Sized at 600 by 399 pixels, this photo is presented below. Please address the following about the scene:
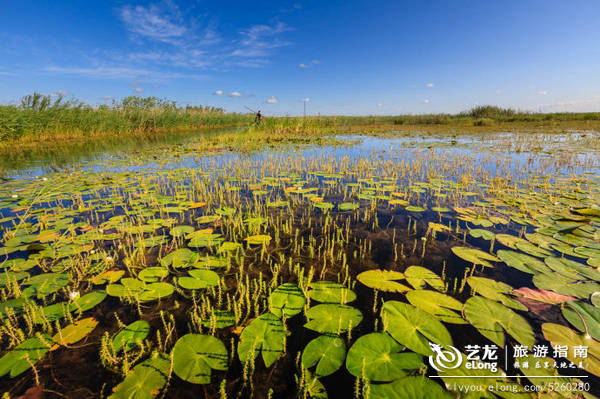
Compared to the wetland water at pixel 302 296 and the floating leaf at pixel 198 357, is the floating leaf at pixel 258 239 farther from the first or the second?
the floating leaf at pixel 198 357

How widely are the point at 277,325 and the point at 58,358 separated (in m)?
1.36

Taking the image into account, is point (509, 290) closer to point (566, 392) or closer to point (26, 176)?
point (566, 392)

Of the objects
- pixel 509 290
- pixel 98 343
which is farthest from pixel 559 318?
pixel 98 343

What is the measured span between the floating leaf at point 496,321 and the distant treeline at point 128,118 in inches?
695

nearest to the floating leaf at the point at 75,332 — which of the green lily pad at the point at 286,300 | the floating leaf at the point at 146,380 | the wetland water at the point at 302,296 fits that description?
the wetland water at the point at 302,296

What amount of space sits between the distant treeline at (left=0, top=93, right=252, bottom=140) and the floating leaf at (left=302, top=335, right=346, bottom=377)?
16.8 meters

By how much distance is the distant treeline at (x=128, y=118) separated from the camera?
11.8m

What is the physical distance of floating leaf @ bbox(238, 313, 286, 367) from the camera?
1378mm

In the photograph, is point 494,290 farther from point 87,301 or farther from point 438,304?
point 87,301

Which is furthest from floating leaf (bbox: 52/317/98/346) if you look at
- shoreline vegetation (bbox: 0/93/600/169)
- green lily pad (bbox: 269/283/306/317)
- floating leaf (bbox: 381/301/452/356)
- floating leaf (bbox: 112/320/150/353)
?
shoreline vegetation (bbox: 0/93/600/169)

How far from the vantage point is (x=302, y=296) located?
1.90 metres

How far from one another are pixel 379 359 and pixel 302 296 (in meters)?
0.71

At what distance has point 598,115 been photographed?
23.9m

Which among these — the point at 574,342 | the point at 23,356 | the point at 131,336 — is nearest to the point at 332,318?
the point at 131,336
